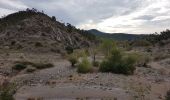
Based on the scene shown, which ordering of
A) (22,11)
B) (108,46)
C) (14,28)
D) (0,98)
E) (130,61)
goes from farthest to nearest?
(22,11), (14,28), (108,46), (130,61), (0,98)

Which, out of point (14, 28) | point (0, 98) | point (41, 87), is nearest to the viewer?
point (0, 98)

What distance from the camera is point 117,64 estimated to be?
49.1 metres

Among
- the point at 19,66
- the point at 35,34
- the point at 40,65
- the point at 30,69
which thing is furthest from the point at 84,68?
the point at 35,34

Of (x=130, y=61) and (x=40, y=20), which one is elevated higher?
(x=40, y=20)

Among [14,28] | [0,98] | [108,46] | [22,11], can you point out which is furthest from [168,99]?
[22,11]

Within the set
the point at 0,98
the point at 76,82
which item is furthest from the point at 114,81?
the point at 0,98

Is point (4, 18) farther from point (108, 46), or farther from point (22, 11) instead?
point (108, 46)

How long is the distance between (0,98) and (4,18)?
12063 cm

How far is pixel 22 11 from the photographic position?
13650cm

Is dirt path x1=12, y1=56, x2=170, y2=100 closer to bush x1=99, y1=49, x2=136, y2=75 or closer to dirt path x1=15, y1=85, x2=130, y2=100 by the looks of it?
dirt path x1=15, y1=85, x2=130, y2=100

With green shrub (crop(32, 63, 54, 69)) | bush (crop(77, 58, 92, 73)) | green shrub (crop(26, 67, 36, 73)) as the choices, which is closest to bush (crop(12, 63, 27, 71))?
green shrub (crop(32, 63, 54, 69))

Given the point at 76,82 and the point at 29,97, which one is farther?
the point at 76,82

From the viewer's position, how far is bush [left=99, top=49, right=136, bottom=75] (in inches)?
1912

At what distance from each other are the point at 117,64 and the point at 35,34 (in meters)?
58.7
